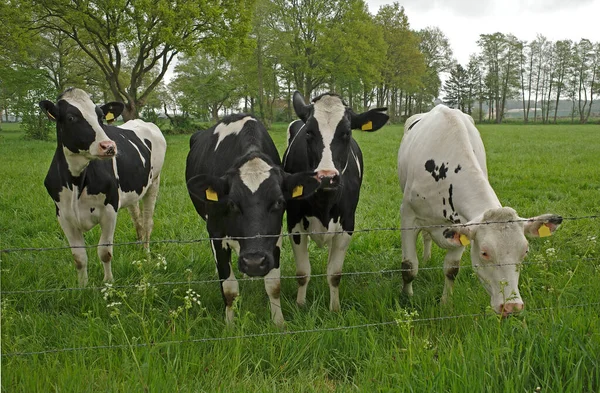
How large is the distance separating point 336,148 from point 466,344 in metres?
1.85

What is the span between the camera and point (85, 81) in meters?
30.0

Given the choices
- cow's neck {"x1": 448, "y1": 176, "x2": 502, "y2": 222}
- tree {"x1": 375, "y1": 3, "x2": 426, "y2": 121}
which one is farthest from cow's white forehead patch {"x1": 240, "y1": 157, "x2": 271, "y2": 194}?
tree {"x1": 375, "y1": 3, "x2": 426, "y2": 121}

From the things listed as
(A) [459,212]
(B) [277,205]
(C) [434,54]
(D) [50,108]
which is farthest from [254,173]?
(C) [434,54]

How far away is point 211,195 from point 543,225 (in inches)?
95.1

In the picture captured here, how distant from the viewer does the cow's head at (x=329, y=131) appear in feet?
12.3

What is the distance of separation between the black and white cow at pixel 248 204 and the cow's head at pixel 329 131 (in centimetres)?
34

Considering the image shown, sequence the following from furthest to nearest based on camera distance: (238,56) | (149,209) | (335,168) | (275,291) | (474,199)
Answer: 1. (238,56)
2. (149,209)
3. (275,291)
4. (335,168)
5. (474,199)

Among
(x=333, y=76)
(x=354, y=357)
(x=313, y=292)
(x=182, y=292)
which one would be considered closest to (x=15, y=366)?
(x=182, y=292)

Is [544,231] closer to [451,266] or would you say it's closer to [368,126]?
[451,266]

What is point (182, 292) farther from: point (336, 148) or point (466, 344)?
point (466, 344)

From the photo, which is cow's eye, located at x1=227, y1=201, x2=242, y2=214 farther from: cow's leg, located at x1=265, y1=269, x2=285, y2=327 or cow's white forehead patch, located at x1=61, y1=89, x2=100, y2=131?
cow's white forehead patch, located at x1=61, y1=89, x2=100, y2=131

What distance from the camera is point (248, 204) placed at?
3.35 meters

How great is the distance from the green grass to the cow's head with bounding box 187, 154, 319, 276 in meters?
0.48

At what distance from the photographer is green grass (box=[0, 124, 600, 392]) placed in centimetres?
265
